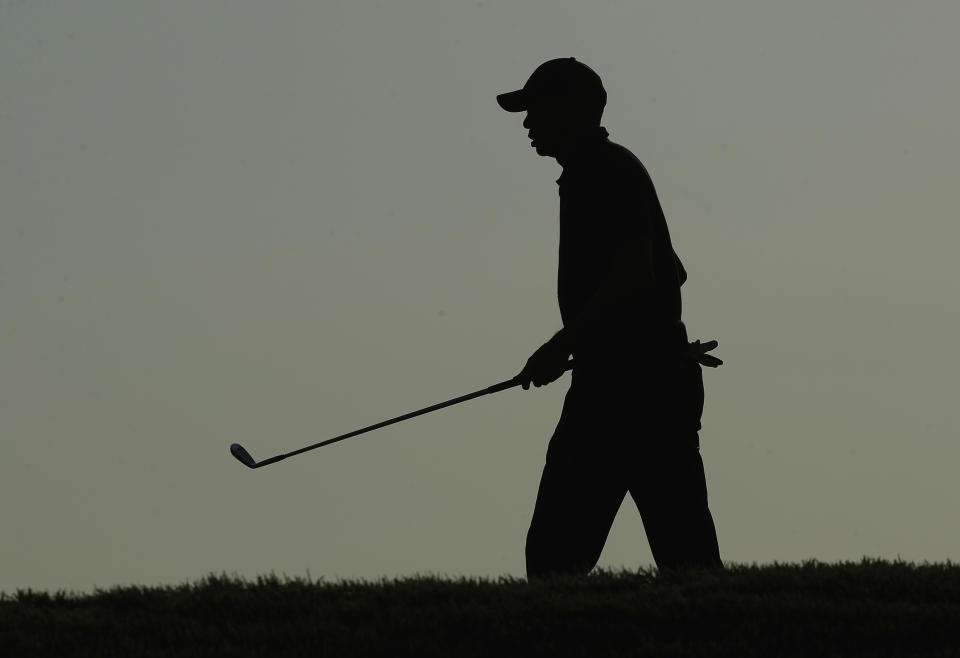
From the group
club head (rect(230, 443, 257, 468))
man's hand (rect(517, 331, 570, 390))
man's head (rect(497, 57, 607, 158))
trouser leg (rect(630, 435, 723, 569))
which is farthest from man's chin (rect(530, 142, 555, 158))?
club head (rect(230, 443, 257, 468))

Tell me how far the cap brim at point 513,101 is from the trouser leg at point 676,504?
1767mm

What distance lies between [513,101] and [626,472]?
186cm

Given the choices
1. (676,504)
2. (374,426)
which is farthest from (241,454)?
(676,504)

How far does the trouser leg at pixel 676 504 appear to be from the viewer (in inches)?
352

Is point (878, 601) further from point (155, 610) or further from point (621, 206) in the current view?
point (155, 610)

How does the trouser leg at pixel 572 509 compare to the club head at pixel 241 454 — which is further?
the club head at pixel 241 454

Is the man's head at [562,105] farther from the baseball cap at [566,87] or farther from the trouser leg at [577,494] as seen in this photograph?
the trouser leg at [577,494]

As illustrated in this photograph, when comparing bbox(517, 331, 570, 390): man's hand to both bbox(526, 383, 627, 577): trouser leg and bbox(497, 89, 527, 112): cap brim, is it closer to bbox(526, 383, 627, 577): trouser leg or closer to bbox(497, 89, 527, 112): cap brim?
bbox(526, 383, 627, 577): trouser leg

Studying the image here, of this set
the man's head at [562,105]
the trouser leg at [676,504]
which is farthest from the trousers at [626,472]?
the man's head at [562,105]

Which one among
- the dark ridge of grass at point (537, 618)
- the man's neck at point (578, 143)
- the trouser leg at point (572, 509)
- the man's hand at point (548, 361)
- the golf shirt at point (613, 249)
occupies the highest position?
the man's neck at point (578, 143)

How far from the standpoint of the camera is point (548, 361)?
872 cm

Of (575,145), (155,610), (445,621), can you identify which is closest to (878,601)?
(445,621)

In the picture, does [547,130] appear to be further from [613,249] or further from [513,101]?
[613,249]

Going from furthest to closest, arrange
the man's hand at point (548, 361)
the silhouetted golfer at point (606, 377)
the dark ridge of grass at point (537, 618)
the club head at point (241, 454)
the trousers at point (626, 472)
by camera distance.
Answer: the club head at point (241, 454)
the trousers at point (626, 472)
the silhouetted golfer at point (606, 377)
the man's hand at point (548, 361)
the dark ridge of grass at point (537, 618)
